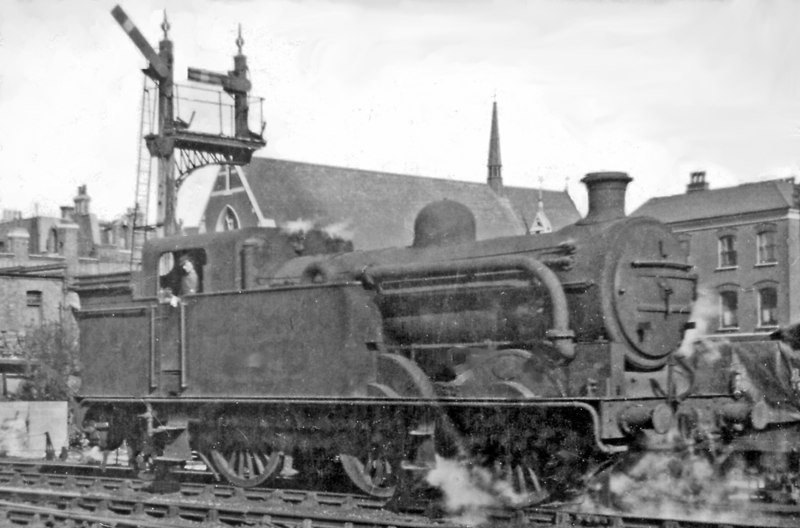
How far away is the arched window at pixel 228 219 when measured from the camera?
40.7 metres

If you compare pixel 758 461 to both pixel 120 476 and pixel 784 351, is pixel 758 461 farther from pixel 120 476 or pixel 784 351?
pixel 120 476

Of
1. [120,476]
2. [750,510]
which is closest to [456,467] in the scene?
[750,510]

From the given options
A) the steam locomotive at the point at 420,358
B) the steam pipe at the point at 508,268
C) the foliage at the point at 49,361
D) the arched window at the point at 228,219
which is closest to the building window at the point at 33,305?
the foliage at the point at 49,361

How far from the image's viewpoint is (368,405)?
33.5 ft

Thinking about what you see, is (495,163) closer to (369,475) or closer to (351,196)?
(351,196)

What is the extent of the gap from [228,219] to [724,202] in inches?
810

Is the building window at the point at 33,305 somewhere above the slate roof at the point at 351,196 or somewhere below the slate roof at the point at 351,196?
below

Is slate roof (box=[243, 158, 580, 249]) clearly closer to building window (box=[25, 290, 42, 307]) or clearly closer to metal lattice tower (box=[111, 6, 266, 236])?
building window (box=[25, 290, 42, 307])

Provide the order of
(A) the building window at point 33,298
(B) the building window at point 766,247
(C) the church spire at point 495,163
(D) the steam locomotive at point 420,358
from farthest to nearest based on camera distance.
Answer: (C) the church spire at point 495,163 → (A) the building window at point 33,298 → (B) the building window at point 766,247 → (D) the steam locomotive at point 420,358

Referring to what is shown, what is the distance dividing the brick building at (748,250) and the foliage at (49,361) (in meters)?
15.5

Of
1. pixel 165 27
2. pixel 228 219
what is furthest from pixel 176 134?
pixel 228 219

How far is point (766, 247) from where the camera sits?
89.5 ft

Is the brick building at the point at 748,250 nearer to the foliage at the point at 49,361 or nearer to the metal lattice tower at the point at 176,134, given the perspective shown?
the metal lattice tower at the point at 176,134

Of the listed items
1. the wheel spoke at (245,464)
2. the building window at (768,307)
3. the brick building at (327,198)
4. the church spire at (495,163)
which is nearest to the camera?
the wheel spoke at (245,464)
